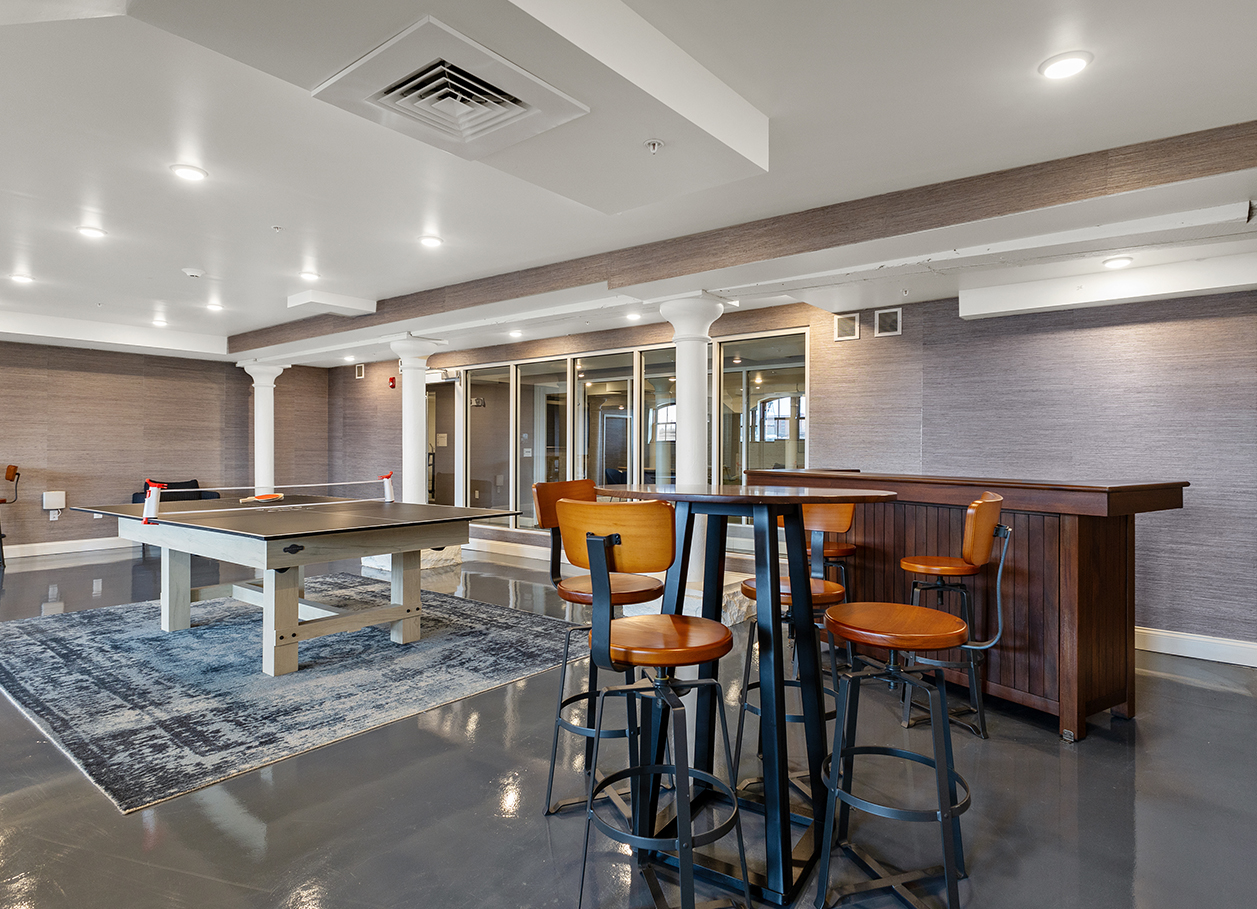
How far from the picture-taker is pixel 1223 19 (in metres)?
2.27

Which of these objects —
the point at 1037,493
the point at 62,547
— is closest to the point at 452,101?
the point at 1037,493

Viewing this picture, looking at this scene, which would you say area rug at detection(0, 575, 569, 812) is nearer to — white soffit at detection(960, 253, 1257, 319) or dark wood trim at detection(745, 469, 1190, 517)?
dark wood trim at detection(745, 469, 1190, 517)

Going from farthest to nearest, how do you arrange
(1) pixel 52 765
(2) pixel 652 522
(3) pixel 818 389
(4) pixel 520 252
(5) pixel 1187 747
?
1. (3) pixel 818 389
2. (4) pixel 520 252
3. (5) pixel 1187 747
4. (1) pixel 52 765
5. (2) pixel 652 522

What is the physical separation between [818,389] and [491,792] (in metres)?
4.71

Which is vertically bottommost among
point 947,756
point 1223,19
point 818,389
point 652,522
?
point 947,756

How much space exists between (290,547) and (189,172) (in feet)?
6.78

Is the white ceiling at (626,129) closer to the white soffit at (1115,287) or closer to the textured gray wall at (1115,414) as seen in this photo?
the white soffit at (1115,287)

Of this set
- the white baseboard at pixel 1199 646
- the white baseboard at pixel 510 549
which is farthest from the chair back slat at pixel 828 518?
the white baseboard at pixel 510 549

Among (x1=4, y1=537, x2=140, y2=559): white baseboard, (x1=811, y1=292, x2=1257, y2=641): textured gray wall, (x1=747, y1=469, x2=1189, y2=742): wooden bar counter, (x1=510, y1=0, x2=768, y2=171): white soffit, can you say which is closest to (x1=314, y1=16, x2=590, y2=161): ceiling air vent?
(x1=510, y1=0, x2=768, y2=171): white soffit

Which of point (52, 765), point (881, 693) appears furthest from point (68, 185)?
point (881, 693)

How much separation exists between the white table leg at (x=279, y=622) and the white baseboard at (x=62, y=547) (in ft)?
22.2

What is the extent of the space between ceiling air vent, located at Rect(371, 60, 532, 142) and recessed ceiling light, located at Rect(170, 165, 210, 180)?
188 cm

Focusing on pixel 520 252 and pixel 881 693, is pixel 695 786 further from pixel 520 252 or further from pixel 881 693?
pixel 520 252

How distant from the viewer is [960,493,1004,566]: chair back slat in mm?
2975
